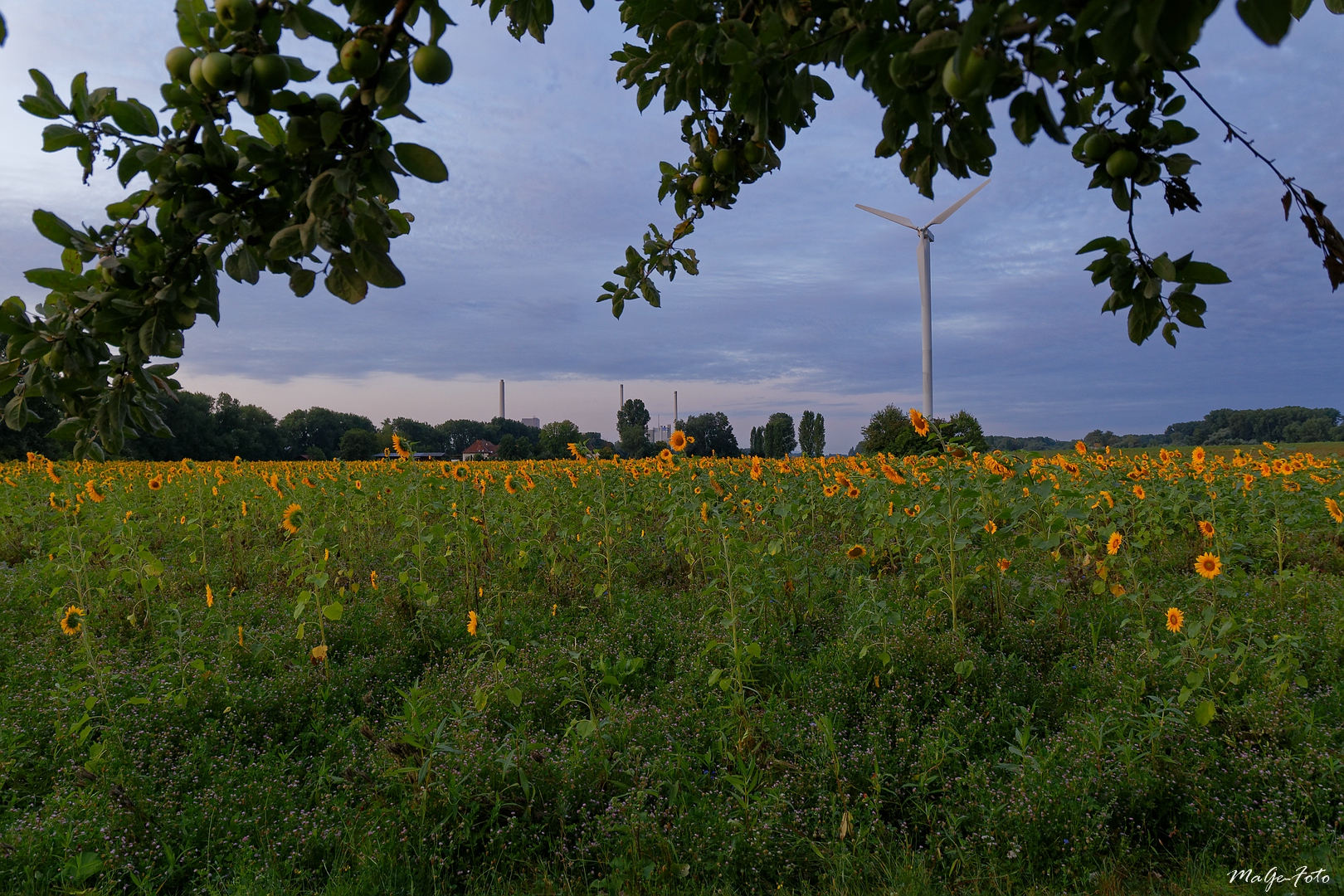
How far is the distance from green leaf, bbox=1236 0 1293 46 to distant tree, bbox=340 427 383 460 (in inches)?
2142

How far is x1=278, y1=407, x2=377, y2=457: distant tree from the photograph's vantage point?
2432 inches

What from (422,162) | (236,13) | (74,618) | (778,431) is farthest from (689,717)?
(778,431)

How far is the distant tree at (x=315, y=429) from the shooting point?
61781mm

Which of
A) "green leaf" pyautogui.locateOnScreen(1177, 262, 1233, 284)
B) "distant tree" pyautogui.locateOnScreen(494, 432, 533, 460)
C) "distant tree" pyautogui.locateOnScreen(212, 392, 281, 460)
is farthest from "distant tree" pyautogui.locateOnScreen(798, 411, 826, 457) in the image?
"green leaf" pyautogui.locateOnScreen(1177, 262, 1233, 284)

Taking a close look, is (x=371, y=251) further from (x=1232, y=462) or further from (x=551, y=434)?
(x=551, y=434)

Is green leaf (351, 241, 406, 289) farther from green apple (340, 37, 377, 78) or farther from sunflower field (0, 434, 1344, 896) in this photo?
sunflower field (0, 434, 1344, 896)

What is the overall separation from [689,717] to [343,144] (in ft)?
10.1

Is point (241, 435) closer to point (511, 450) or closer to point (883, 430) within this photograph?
point (511, 450)

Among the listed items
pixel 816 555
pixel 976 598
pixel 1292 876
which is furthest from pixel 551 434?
pixel 1292 876

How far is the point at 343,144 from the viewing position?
45.5 inches

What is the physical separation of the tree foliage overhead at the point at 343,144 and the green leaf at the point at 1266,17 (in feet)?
0.52

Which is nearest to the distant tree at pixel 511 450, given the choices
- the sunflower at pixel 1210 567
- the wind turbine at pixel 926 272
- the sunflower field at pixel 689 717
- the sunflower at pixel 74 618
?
the wind turbine at pixel 926 272

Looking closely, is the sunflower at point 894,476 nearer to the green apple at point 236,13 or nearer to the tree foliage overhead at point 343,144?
the tree foliage overhead at point 343,144

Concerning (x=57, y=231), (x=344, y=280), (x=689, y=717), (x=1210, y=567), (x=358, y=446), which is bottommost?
(x=689, y=717)
